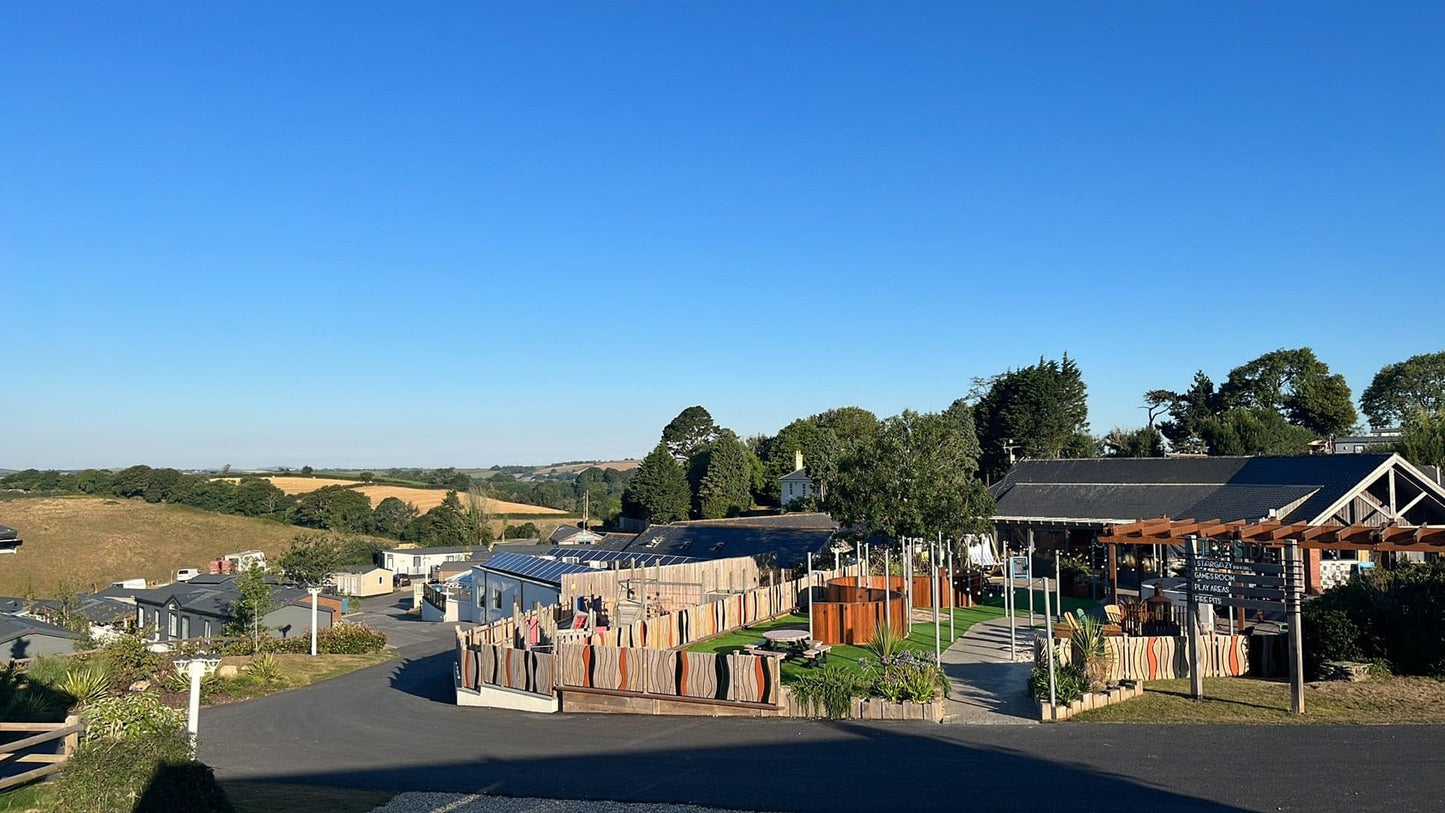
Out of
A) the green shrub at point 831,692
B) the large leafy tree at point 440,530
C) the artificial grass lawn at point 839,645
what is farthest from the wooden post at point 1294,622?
the large leafy tree at point 440,530

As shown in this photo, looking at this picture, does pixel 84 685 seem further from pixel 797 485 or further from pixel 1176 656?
pixel 797 485

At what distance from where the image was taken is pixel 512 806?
42.8 ft

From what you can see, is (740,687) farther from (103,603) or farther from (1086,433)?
(1086,433)

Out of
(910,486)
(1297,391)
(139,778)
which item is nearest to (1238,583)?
(910,486)

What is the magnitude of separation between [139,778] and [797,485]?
286ft

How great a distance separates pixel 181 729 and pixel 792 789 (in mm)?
7633

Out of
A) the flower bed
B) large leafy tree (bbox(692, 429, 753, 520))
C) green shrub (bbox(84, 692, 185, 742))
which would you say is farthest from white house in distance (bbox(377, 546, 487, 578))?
the flower bed

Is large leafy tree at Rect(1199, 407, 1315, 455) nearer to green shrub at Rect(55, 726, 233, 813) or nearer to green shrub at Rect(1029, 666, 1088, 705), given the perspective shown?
green shrub at Rect(1029, 666, 1088, 705)

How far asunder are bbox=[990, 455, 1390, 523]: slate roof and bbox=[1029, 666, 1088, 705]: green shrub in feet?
63.2

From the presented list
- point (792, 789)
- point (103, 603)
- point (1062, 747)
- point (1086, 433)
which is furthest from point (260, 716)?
point (1086, 433)

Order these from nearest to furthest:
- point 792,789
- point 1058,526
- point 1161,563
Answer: point 792,789
point 1161,563
point 1058,526

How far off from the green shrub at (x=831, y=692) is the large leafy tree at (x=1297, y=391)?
8873 centimetres

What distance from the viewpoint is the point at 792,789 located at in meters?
13.3

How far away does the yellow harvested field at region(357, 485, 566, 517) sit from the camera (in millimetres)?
123500
